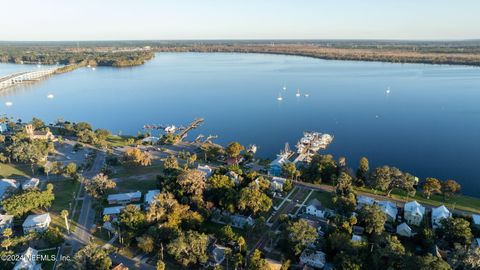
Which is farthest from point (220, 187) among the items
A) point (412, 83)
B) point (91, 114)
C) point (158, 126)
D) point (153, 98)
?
point (412, 83)

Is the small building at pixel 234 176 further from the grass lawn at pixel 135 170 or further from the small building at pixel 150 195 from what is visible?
the grass lawn at pixel 135 170

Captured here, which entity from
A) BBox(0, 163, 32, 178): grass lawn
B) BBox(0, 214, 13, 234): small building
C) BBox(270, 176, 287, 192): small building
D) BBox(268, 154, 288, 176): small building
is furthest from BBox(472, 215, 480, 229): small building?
BBox(0, 163, 32, 178): grass lawn

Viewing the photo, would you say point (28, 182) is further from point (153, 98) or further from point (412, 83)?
point (412, 83)

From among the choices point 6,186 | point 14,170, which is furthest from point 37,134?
point 6,186

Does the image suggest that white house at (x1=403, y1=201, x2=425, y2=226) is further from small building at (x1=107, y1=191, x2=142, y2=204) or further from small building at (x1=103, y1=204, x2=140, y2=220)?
small building at (x1=107, y1=191, x2=142, y2=204)

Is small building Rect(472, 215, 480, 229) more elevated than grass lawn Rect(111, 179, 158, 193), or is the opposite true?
small building Rect(472, 215, 480, 229)

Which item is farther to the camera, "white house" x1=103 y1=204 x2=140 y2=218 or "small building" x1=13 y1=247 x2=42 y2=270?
"white house" x1=103 y1=204 x2=140 y2=218
